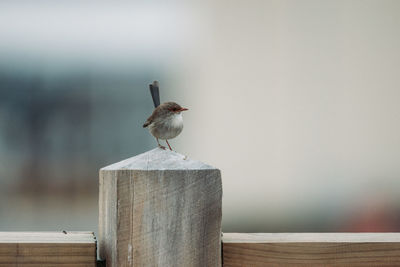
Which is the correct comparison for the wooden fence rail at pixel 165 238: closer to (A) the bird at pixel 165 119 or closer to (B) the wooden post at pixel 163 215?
(B) the wooden post at pixel 163 215

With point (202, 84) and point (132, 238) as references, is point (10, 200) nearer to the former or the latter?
point (202, 84)

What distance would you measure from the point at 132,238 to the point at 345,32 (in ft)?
9.59

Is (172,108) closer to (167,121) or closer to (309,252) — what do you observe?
(167,121)

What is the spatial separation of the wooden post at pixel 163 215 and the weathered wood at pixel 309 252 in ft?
0.20

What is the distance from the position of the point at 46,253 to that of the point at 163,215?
183 millimetres

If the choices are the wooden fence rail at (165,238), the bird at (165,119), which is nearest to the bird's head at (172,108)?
the bird at (165,119)

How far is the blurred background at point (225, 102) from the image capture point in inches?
108

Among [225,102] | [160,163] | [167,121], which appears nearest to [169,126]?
[167,121]

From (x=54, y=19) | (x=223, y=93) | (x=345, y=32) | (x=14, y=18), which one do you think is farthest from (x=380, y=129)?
(x=14, y=18)

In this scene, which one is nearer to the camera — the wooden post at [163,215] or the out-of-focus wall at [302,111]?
the wooden post at [163,215]

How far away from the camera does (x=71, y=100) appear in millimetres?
2762

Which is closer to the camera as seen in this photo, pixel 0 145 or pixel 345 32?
Answer: pixel 0 145

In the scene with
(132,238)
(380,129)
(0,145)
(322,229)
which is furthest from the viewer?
(380,129)

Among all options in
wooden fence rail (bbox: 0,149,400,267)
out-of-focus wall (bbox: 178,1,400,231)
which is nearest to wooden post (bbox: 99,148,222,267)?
wooden fence rail (bbox: 0,149,400,267)
